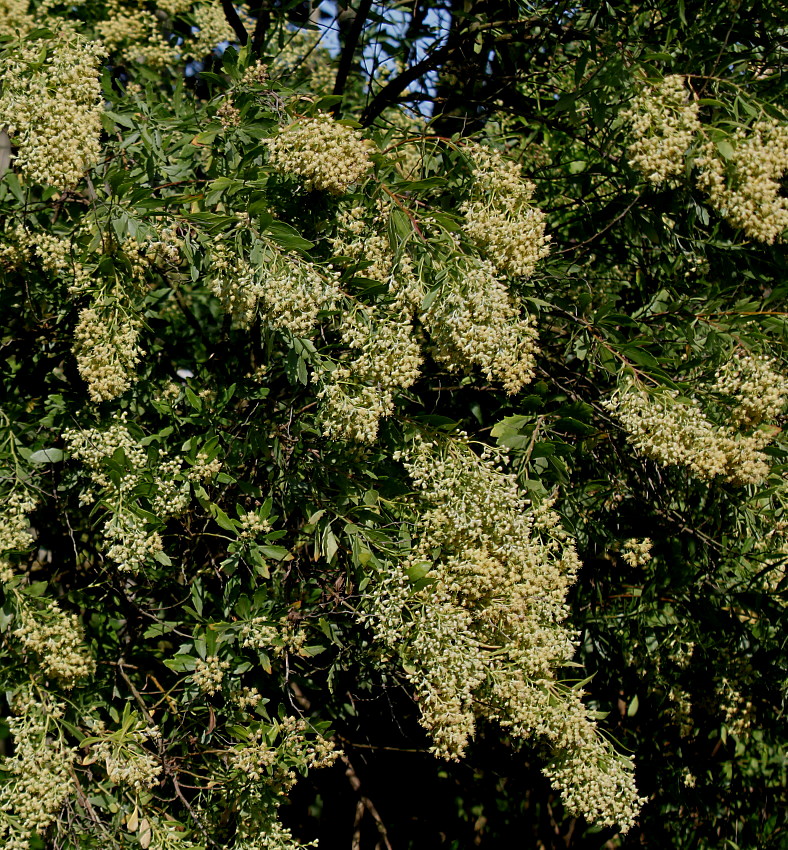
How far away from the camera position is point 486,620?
9.92 ft

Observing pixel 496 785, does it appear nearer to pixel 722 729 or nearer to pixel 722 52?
pixel 722 729

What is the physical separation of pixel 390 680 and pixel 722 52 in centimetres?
Answer: 318

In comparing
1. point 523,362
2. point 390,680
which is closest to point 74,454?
point 523,362

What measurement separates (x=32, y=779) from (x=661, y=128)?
3.06 meters

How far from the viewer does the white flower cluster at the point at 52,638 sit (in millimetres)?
3209

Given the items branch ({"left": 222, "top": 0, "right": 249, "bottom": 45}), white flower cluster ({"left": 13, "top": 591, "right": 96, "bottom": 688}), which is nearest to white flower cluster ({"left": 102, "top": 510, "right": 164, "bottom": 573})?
white flower cluster ({"left": 13, "top": 591, "right": 96, "bottom": 688})

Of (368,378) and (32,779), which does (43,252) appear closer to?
(368,378)

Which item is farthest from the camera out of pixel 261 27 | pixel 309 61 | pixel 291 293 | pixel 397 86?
pixel 309 61

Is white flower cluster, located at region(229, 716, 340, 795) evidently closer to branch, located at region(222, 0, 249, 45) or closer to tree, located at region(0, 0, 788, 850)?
tree, located at region(0, 0, 788, 850)

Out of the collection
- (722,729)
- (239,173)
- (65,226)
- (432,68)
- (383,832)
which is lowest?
(383,832)

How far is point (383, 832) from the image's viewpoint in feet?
15.6

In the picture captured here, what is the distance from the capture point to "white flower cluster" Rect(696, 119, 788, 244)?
3152 mm

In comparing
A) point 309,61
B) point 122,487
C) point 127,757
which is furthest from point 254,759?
point 309,61

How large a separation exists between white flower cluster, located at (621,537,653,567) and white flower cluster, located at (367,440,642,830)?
688mm
